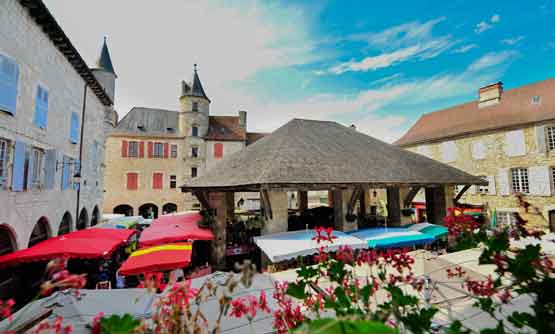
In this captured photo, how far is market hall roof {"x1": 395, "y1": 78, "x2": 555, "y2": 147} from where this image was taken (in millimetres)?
16812

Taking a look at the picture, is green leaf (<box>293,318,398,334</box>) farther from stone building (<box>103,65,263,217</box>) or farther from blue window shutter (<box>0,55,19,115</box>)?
stone building (<box>103,65,263,217</box>)

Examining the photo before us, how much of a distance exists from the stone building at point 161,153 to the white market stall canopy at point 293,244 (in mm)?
19300

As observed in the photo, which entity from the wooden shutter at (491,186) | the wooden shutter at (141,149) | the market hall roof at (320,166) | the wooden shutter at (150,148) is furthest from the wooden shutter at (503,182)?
the wooden shutter at (141,149)

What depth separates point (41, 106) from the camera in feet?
27.1

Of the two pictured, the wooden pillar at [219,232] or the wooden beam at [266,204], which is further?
the wooden pillar at [219,232]

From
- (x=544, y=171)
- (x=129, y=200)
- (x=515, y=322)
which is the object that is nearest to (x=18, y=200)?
(x=515, y=322)

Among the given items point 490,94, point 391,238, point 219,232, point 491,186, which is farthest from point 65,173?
point 490,94

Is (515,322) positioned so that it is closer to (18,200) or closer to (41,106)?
(18,200)

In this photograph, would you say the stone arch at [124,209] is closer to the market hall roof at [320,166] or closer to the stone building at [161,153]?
the stone building at [161,153]

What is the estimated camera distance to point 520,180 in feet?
55.3

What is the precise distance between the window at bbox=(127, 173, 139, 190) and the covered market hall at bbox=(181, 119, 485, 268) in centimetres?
1546

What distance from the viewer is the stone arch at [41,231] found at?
8742 millimetres

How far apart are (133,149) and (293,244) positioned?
2337 cm

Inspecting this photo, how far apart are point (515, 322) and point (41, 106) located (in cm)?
1185
